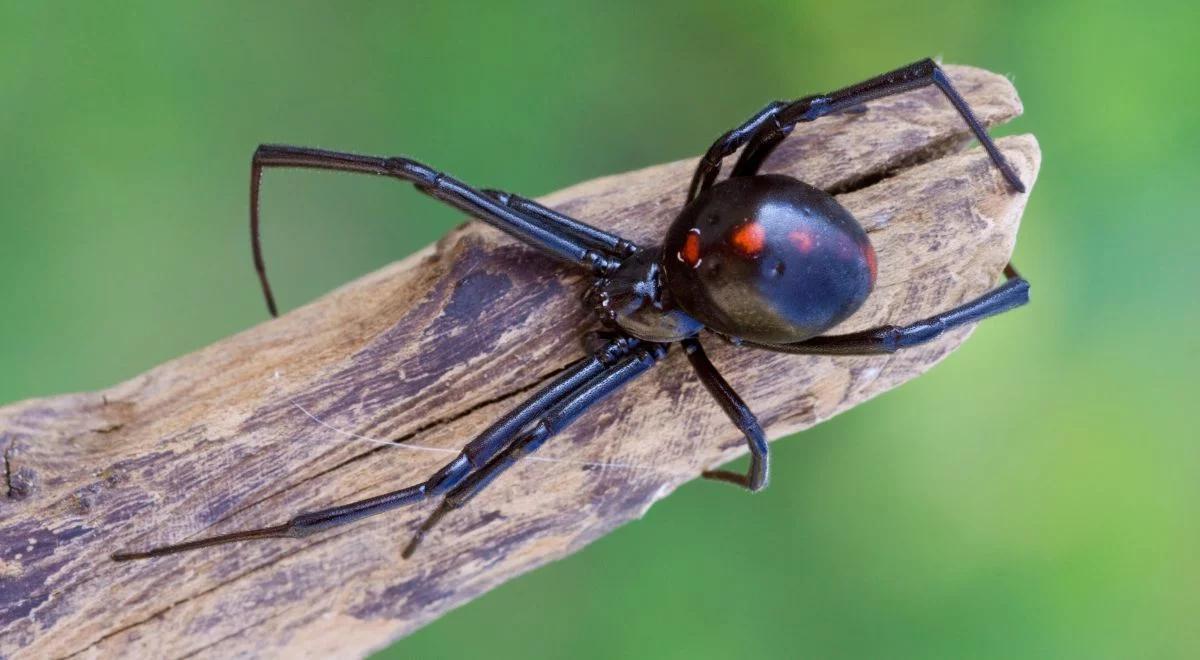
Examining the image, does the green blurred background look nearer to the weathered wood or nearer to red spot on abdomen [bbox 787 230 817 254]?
the weathered wood

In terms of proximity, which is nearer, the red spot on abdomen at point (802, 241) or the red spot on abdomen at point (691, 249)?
the red spot on abdomen at point (802, 241)

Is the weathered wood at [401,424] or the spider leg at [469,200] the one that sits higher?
the spider leg at [469,200]

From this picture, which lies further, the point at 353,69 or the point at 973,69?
the point at 353,69

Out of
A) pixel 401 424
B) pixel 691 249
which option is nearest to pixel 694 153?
pixel 691 249

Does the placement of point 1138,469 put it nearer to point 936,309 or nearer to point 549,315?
point 936,309

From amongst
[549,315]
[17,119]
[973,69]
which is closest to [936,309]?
[973,69]

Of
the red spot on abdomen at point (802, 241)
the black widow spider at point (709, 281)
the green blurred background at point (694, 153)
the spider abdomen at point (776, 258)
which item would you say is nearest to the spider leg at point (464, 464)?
the black widow spider at point (709, 281)

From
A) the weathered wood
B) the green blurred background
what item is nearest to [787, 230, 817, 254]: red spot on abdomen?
the weathered wood

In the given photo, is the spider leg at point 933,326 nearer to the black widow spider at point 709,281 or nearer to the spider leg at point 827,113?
the black widow spider at point 709,281
